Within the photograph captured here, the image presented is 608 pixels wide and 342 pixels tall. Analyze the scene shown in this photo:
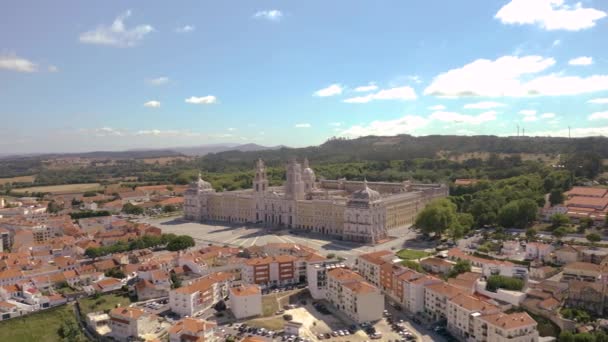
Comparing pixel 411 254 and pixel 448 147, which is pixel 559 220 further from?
pixel 448 147

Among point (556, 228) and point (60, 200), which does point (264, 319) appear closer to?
point (556, 228)

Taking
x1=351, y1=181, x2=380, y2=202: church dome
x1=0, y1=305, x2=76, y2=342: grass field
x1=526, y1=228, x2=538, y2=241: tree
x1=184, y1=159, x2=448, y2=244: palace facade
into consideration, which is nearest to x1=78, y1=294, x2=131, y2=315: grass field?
x1=0, y1=305, x2=76, y2=342: grass field

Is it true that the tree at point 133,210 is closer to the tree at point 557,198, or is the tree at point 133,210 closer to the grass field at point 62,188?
the grass field at point 62,188

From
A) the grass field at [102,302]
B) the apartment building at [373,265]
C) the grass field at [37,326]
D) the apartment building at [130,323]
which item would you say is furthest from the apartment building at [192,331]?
the apartment building at [373,265]

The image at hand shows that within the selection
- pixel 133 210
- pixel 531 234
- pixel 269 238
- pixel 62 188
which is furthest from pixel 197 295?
pixel 62 188

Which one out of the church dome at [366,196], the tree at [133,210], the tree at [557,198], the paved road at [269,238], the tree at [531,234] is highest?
the church dome at [366,196]

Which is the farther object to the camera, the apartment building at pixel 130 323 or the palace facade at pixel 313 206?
the palace facade at pixel 313 206

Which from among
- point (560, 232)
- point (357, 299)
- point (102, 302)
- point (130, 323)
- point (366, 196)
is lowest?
point (102, 302)
